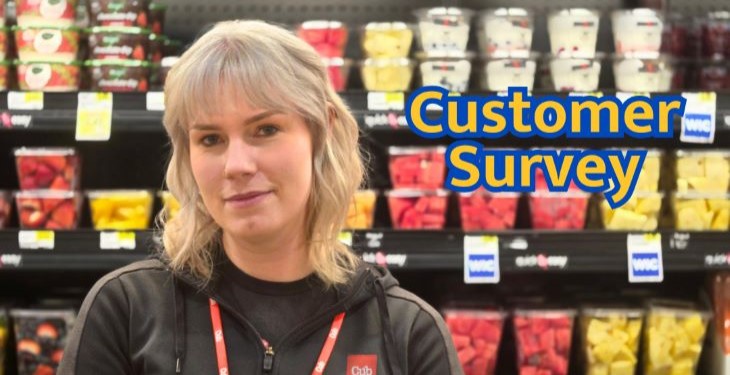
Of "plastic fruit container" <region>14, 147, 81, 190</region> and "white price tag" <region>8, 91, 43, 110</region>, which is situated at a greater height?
"white price tag" <region>8, 91, 43, 110</region>

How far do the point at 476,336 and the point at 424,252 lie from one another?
0.33 metres

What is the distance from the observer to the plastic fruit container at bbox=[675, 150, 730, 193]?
9.10ft

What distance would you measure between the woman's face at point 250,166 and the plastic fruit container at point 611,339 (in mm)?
1634

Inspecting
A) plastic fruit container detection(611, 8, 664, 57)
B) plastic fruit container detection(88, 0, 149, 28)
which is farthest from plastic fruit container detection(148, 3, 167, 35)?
plastic fruit container detection(611, 8, 664, 57)

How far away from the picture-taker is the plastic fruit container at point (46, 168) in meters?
2.75

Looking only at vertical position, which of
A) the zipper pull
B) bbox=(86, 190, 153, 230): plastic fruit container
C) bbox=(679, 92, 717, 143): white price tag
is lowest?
bbox=(86, 190, 153, 230): plastic fruit container

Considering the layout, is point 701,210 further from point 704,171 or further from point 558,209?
point 558,209

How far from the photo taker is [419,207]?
106 inches

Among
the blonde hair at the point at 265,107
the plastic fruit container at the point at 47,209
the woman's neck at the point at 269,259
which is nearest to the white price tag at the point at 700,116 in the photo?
the blonde hair at the point at 265,107

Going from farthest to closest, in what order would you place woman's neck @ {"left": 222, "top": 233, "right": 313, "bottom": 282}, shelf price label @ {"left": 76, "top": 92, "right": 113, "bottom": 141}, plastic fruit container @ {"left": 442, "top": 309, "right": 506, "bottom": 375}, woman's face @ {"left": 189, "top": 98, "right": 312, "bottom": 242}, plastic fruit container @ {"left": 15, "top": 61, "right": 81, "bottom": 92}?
plastic fruit container @ {"left": 442, "top": 309, "right": 506, "bottom": 375}
plastic fruit container @ {"left": 15, "top": 61, "right": 81, "bottom": 92}
shelf price label @ {"left": 76, "top": 92, "right": 113, "bottom": 141}
woman's neck @ {"left": 222, "top": 233, "right": 313, "bottom": 282}
woman's face @ {"left": 189, "top": 98, "right": 312, "bottom": 242}

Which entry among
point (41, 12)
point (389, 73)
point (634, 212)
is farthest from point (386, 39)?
point (41, 12)

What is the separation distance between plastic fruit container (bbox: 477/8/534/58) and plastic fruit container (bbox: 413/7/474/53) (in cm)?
8

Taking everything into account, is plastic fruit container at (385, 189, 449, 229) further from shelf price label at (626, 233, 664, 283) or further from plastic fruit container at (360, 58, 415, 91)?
shelf price label at (626, 233, 664, 283)

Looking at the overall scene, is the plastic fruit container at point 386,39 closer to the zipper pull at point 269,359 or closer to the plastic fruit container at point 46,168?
the plastic fruit container at point 46,168
